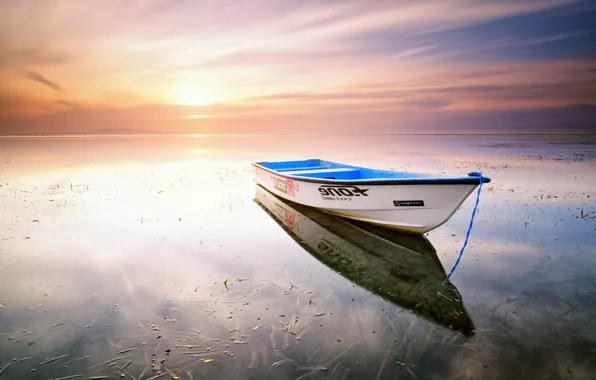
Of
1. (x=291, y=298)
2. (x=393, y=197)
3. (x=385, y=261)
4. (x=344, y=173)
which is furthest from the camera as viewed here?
(x=344, y=173)

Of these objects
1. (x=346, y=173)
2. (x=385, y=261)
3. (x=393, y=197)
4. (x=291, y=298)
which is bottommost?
(x=291, y=298)

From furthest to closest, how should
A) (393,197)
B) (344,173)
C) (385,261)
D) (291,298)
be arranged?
(344,173) < (393,197) < (385,261) < (291,298)

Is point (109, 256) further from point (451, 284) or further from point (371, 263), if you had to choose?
point (451, 284)

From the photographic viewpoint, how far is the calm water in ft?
14.9

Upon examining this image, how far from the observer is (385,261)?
8.29 m

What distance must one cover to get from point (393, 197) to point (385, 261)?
185 cm

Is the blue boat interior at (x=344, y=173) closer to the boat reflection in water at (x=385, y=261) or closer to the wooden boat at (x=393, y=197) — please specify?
the wooden boat at (x=393, y=197)

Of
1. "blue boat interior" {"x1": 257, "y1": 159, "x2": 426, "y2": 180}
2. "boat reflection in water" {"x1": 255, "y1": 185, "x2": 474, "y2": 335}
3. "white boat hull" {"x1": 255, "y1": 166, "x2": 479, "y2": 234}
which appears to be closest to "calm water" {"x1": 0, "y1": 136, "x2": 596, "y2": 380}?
"boat reflection in water" {"x1": 255, "y1": 185, "x2": 474, "y2": 335}

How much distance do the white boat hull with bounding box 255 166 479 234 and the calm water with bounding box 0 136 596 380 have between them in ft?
1.85

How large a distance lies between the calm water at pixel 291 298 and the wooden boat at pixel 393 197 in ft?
2.00

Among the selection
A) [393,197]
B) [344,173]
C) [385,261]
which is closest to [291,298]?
[385,261]

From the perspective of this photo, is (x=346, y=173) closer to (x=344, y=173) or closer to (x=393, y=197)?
(x=344, y=173)

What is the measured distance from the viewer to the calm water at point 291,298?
14.9 ft

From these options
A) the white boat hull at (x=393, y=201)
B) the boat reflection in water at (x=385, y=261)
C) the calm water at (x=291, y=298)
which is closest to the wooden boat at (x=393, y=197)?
the white boat hull at (x=393, y=201)
